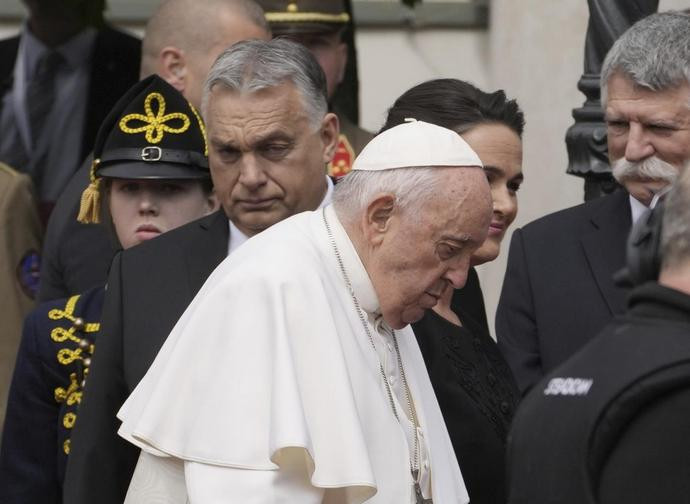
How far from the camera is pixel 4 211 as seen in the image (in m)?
6.54

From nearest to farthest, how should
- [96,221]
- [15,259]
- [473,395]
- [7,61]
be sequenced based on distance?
[473,395] → [96,221] → [15,259] → [7,61]

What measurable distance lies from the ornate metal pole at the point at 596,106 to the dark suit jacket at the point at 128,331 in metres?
1.40

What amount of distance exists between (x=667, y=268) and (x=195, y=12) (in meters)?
3.43

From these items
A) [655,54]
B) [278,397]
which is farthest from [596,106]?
[278,397]

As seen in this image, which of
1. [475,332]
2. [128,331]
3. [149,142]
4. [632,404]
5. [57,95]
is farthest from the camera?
[57,95]

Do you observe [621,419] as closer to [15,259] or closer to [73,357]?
[73,357]

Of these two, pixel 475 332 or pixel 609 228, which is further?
pixel 609 228

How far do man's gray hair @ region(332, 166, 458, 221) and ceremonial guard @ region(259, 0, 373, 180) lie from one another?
9.18 feet

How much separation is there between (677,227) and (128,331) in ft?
6.65

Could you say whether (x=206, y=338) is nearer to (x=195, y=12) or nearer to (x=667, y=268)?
(x=667, y=268)

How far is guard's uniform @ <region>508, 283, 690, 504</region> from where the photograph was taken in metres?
2.98

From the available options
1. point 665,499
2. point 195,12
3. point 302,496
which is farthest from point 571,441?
point 195,12

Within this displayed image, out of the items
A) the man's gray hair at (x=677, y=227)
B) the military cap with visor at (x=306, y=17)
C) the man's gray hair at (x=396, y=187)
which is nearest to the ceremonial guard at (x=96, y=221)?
the man's gray hair at (x=396, y=187)

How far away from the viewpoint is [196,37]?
6.23 meters
